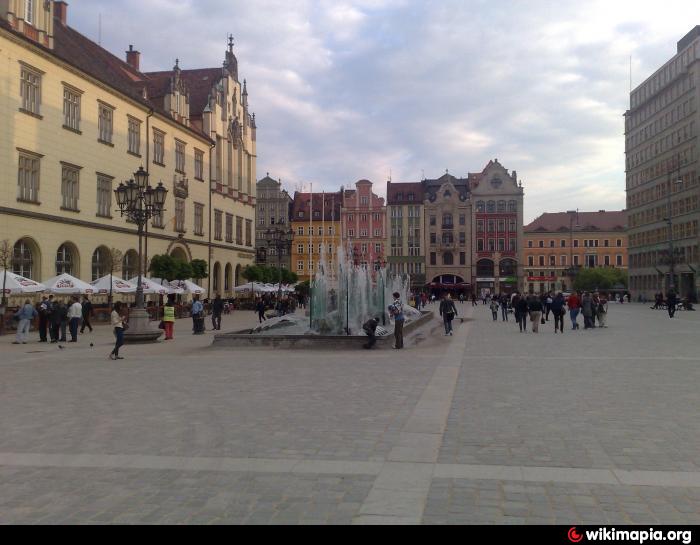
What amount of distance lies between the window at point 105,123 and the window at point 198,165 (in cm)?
1376

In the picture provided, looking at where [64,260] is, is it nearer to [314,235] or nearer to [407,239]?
[314,235]

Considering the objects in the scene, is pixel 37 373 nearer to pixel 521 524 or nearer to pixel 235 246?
pixel 521 524

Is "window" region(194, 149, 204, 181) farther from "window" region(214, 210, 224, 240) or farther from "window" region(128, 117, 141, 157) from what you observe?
"window" region(128, 117, 141, 157)

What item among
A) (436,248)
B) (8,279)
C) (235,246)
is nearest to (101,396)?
(8,279)

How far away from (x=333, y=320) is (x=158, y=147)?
30588 millimetres

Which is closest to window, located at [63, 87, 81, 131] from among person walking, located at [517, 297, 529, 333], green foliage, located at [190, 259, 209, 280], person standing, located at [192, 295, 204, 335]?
green foliage, located at [190, 259, 209, 280]

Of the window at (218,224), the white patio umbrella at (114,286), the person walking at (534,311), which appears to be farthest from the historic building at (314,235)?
the person walking at (534,311)

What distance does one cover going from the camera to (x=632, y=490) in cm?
544

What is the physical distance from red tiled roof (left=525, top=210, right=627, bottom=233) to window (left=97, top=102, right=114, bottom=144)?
91363 millimetres

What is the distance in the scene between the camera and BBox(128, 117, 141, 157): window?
44.7 m

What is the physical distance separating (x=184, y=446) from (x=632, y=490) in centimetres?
457

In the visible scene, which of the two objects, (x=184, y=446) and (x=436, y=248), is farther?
(x=436, y=248)

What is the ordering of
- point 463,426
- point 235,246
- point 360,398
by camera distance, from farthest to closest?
point 235,246
point 360,398
point 463,426
